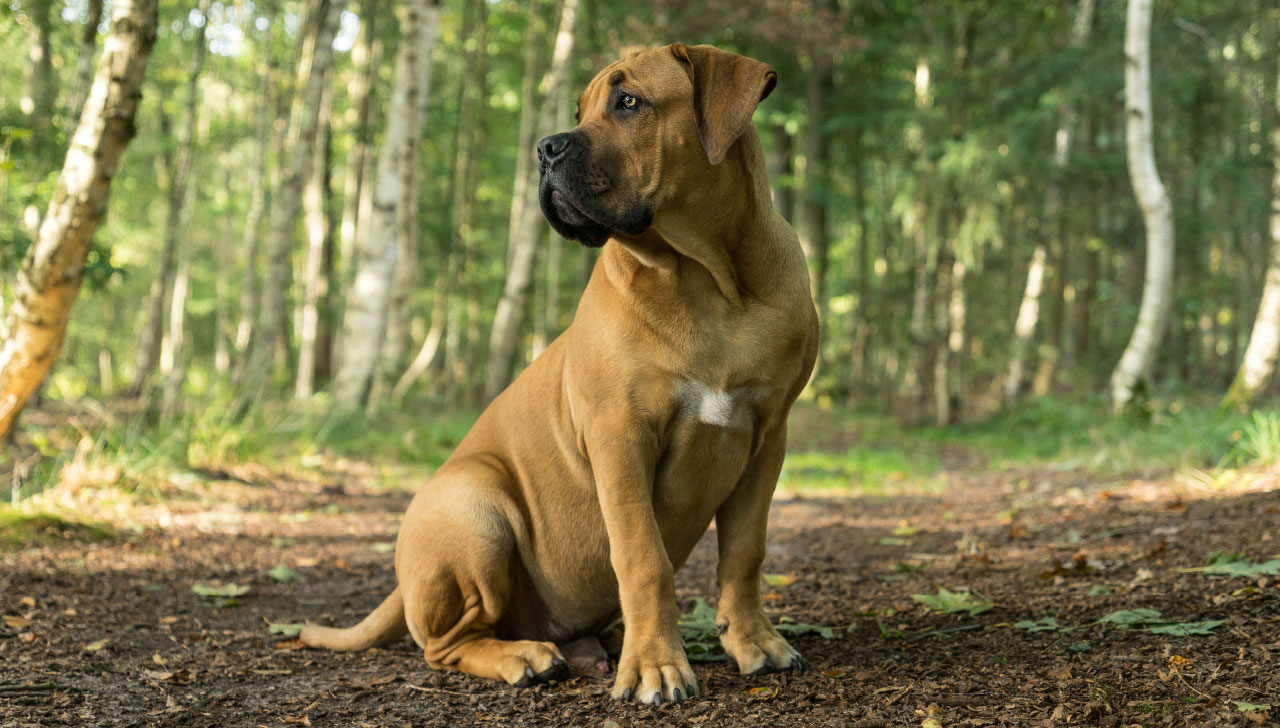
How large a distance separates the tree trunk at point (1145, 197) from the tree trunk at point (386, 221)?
839 cm

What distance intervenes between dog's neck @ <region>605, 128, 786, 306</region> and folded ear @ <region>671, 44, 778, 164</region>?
5.1 inches

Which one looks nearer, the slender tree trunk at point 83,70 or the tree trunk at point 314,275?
the slender tree trunk at point 83,70

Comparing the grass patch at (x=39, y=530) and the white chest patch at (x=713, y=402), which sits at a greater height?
the white chest patch at (x=713, y=402)

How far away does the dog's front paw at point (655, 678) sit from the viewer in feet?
9.27

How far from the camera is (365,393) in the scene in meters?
11.8

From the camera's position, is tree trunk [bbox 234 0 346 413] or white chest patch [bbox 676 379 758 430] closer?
white chest patch [bbox 676 379 758 430]

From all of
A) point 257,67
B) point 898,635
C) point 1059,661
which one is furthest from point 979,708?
point 257,67

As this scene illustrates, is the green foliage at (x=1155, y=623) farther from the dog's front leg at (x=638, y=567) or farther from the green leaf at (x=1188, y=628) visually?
the dog's front leg at (x=638, y=567)

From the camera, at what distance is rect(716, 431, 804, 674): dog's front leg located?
3.23 metres

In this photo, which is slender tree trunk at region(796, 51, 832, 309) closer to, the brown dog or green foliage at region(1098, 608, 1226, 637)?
green foliage at region(1098, 608, 1226, 637)

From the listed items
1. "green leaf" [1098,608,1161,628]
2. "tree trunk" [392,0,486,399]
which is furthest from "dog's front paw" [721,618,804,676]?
"tree trunk" [392,0,486,399]

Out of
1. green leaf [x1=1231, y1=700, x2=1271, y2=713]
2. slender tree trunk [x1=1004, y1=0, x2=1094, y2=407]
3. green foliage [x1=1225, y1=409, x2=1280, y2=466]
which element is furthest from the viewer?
slender tree trunk [x1=1004, y1=0, x2=1094, y2=407]

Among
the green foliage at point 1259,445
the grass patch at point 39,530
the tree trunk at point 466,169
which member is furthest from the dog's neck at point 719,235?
the tree trunk at point 466,169

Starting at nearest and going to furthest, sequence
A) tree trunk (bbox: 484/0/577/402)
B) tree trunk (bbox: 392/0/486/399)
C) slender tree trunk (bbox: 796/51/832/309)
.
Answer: tree trunk (bbox: 484/0/577/402), slender tree trunk (bbox: 796/51/832/309), tree trunk (bbox: 392/0/486/399)
